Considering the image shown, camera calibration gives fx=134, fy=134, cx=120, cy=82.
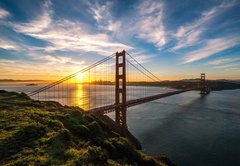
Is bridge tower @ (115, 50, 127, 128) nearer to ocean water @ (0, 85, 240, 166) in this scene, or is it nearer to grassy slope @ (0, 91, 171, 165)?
ocean water @ (0, 85, 240, 166)

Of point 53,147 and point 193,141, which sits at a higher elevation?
point 53,147

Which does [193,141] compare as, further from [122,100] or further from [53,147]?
[53,147]

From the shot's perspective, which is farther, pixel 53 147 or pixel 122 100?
pixel 122 100

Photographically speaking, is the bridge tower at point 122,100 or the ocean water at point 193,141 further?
the bridge tower at point 122,100

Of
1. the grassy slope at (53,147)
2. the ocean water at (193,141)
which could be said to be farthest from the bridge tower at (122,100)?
the grassy slope at (53,147)

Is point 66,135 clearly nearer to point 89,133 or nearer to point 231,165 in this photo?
point 89,133

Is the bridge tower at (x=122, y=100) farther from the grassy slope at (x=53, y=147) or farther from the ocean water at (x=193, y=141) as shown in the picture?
the grassy slope at (x=53, y=147)

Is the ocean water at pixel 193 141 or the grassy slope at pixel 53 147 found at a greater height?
the grassy slope at pixel 53 147

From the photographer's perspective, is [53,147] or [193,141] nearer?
[53,147]

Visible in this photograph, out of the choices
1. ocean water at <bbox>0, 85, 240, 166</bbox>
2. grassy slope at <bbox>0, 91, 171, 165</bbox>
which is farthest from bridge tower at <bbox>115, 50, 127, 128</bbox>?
grassy slope at <bbox>0, 91, 171, 165</bbox>

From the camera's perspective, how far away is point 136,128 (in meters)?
28.5

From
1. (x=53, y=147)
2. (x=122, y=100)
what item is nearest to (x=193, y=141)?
Answer: (x=122, y=100)

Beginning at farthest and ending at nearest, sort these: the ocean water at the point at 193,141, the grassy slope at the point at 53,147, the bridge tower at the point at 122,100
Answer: the bridge tower at the point at 122,100 < the ocean water at the point at 193,141 < the grassy slope at the point at 53,147

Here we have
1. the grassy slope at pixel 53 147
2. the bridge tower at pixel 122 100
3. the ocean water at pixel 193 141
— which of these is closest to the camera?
the grassy slope at pixel 53 147
